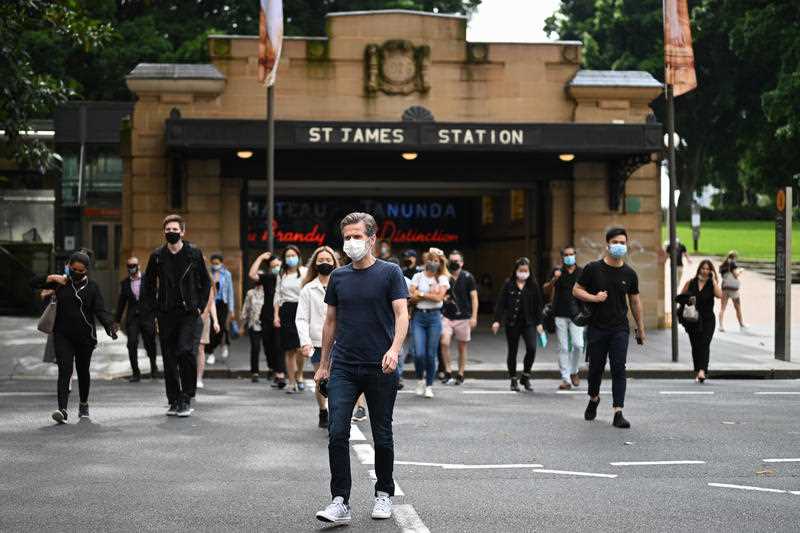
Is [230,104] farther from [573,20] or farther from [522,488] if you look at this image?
[573,20]

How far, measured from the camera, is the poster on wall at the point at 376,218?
29.9 m

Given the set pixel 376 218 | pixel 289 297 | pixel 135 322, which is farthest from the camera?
pixel 376 218

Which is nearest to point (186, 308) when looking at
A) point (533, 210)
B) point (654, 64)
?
point (533, 210)

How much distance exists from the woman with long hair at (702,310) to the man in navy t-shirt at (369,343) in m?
10.4

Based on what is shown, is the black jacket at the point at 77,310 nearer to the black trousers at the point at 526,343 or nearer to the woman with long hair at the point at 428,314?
the woman with long hair at the point at 428,314

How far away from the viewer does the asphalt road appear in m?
7.10

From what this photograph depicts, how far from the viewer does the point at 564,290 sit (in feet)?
50.7

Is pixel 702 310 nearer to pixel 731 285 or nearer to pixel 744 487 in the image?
pixel 744 487

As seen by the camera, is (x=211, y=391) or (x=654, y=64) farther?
(x=654, y=64)

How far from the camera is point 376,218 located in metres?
30.5

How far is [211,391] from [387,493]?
8.08 meters

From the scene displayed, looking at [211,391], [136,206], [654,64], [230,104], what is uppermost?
[654,64]

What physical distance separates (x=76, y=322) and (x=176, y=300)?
982 mm

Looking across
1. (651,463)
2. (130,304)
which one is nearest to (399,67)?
(130,304)
